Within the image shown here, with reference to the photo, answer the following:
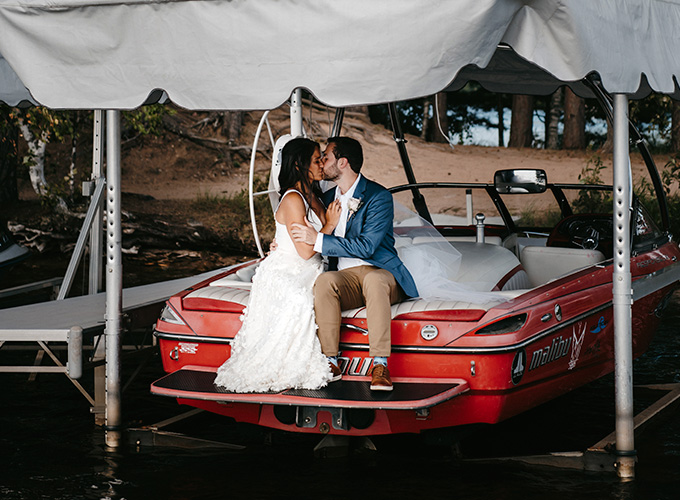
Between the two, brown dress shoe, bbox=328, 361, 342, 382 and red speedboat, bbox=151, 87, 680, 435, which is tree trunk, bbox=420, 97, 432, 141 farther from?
brown dress shoe, bbox=328, 361, 342, 382

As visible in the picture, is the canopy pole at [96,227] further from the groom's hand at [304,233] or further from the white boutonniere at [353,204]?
the white boutonniere at [353,204]

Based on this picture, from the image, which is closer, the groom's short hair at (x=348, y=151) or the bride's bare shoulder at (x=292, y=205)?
the bride's bare shoulder at (x=292, y=205)

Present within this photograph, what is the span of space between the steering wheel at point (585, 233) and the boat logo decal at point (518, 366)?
88.7 inches

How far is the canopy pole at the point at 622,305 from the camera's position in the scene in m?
5.00

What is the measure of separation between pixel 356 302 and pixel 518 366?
955mm

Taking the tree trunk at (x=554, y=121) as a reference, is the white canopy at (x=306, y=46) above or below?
below

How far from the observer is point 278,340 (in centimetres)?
508

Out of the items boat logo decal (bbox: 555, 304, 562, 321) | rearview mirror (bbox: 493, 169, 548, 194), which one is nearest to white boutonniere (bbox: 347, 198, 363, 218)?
boat logo decal (bbox: 555, 304, 562, 321)

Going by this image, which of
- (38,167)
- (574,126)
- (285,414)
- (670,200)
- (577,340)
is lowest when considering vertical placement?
(285,414)

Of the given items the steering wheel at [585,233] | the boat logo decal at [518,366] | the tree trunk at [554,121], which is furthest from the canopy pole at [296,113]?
the tree trunk at [554,121]

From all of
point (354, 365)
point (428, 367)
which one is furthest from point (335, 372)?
point (428, 367)

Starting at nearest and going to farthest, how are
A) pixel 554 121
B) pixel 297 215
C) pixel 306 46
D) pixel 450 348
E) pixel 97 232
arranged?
pixel 306 46, pixel 450 348, pixel 297 215, pixel 97 232, pixel 554 121

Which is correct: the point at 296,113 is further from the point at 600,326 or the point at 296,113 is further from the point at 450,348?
the point at 600,326

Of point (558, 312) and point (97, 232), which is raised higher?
point (97, 232)
